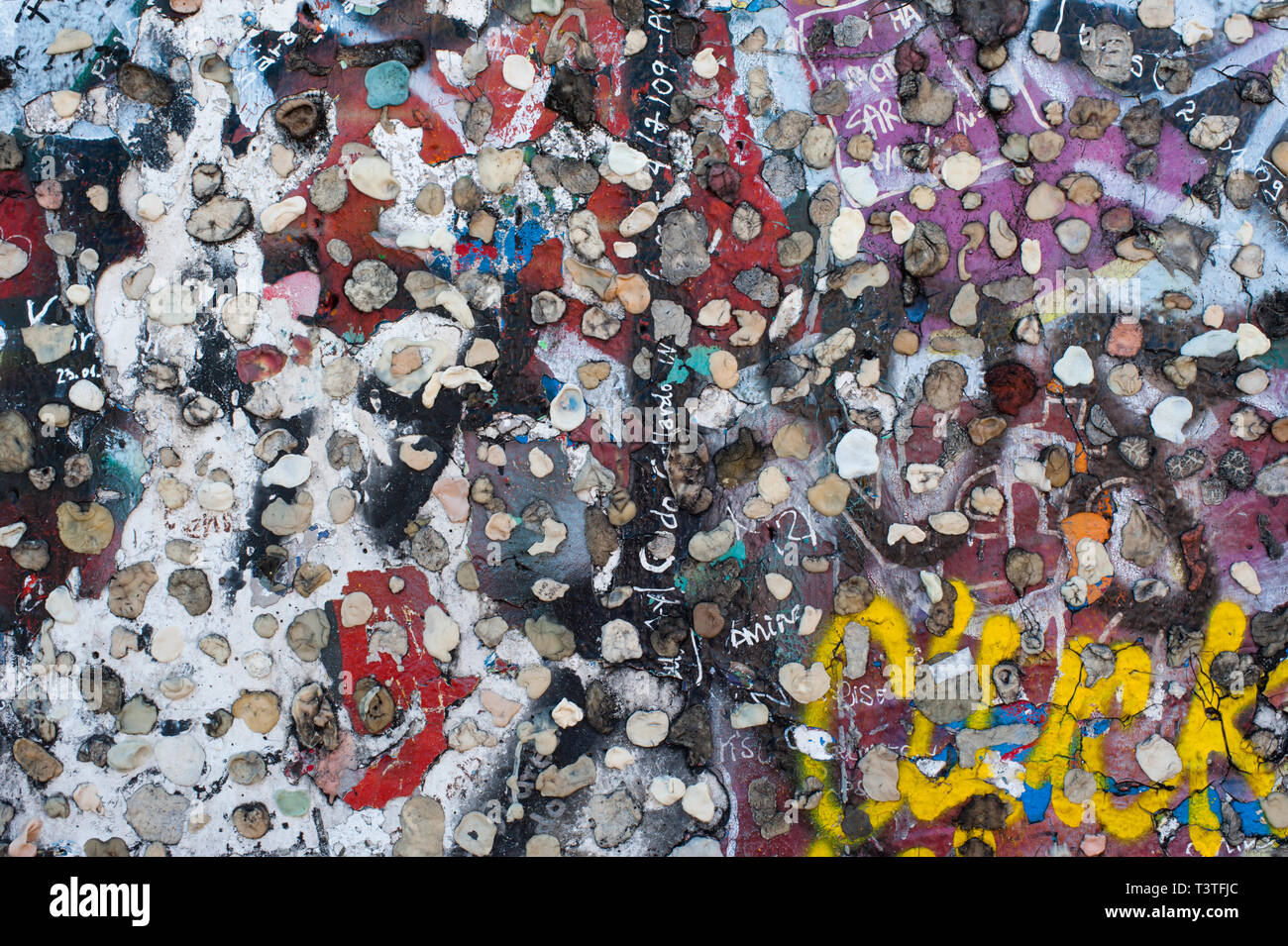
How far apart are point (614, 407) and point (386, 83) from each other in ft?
1.80

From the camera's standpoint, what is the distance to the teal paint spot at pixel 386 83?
1.09 m

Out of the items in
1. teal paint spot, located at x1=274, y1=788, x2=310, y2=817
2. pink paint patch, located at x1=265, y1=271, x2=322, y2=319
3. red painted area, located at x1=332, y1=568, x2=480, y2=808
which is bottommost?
teal paint spot, located at x1=274, y1=788, x2=310, y2=817

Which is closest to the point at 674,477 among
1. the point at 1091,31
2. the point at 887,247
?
the point at 887,247

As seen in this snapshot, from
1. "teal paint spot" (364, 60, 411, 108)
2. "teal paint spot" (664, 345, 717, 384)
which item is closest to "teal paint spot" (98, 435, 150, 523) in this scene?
"teal paint spot" (364, 60, 411, 108)

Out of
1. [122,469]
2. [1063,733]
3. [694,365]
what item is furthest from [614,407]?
[1063,733]

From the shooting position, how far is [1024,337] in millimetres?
1108

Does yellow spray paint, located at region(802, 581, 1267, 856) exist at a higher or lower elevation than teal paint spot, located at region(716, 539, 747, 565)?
lower

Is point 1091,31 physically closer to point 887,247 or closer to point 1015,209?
point 1015,209

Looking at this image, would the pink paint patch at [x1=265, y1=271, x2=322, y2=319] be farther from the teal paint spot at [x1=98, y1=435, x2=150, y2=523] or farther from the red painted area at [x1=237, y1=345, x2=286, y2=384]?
the teal paint spot at [x1=98, y1=435, x2=150, y2=523]

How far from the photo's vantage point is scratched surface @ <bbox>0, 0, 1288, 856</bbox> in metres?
1.10

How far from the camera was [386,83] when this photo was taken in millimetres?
1093

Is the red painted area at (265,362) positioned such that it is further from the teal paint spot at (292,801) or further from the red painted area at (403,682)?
the teal paint spot at (292,801)

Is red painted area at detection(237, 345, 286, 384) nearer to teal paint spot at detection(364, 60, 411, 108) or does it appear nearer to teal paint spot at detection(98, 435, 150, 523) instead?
teal paint spot at detection(98, 435, 150, 523)

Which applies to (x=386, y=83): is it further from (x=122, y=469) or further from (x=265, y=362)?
(x=122, y=469)
